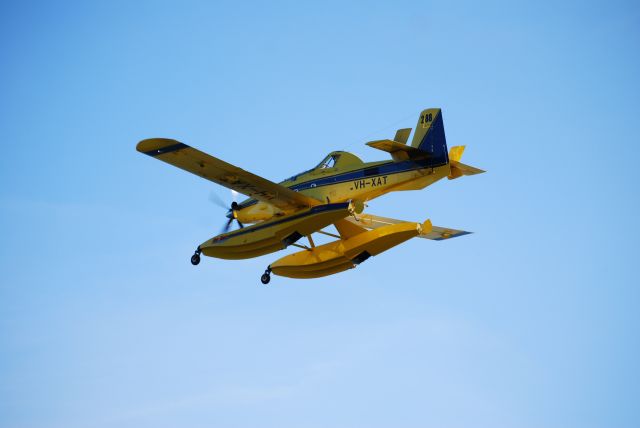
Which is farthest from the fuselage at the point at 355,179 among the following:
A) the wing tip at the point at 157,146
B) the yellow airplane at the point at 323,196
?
the wing tip at the point at 157,146

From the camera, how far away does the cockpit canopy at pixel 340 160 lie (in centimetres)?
3419

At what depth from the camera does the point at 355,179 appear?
33781 mm

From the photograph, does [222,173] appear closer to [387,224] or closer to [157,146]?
[157,146]

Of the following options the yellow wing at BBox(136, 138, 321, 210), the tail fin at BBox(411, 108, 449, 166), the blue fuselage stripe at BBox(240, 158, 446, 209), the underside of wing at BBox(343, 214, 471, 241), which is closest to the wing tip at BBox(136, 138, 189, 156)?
the yellow wing at BBox(136, 138, 321, 210)

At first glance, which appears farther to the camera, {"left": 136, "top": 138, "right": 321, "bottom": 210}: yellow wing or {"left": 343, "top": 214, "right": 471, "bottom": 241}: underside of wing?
{"left": 343, "top": 214, "right": 471, "bottom": 241}: underside of wing

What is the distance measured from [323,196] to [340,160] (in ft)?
4.52

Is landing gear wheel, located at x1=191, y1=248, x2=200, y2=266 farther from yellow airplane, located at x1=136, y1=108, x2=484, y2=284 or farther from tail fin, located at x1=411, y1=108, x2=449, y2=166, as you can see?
tail fin, located at x1=411, y1=108, x2=449, y2=166

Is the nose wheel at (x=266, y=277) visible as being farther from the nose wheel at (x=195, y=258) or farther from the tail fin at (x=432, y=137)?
the tail fin at (x=432, y=137)

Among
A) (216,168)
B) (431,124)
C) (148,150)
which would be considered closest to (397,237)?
(431,124)

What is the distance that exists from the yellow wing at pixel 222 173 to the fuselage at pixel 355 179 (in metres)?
0.70

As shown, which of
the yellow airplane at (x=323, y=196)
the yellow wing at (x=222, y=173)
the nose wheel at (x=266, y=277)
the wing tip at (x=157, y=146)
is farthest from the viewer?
the nose wheel at (x=266, y=277)

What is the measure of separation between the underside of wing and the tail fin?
171 inches

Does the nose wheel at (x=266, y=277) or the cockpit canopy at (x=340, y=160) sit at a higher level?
the cockpit canopy at (x=340, y=160)

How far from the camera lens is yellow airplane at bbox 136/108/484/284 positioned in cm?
3250
